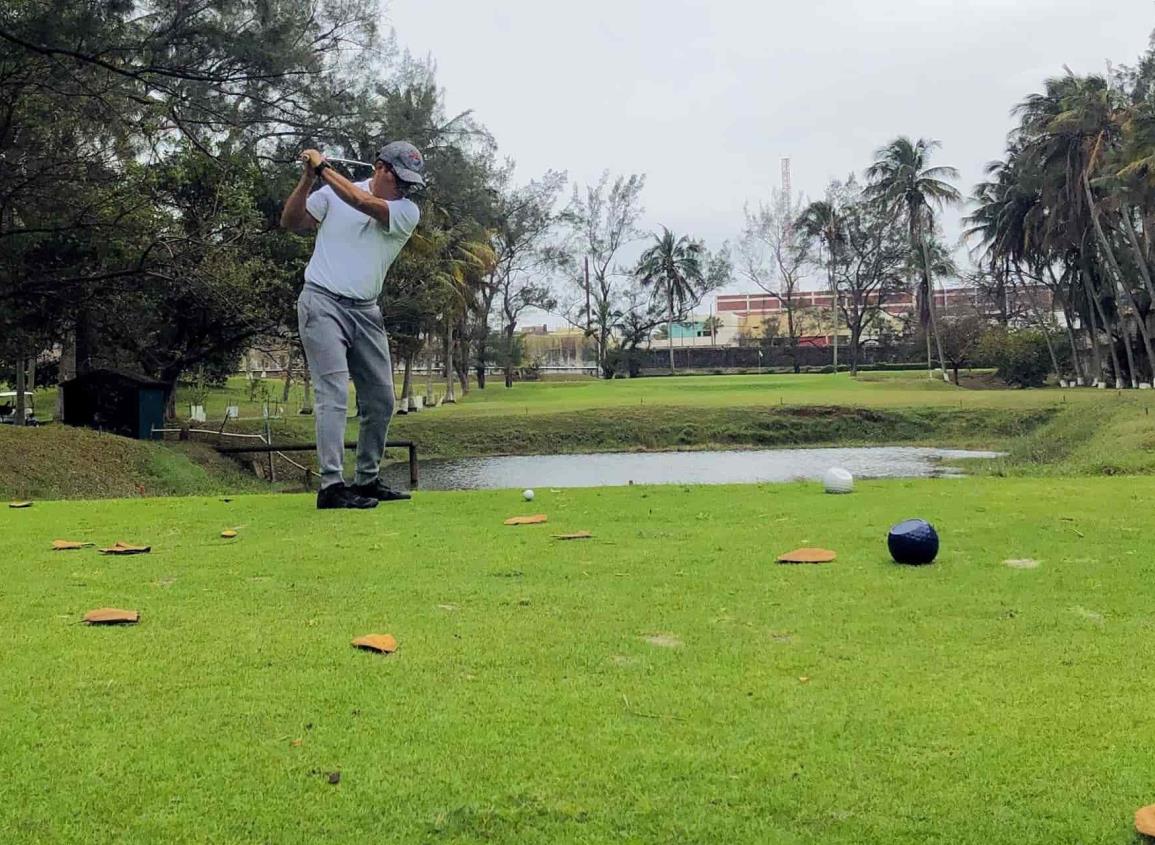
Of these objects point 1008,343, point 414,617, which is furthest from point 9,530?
point 1008,343

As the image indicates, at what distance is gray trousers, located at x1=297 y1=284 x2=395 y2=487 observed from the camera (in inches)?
300

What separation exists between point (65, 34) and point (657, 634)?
42.4ft

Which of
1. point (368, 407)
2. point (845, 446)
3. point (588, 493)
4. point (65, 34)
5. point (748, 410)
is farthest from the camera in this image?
point (748, 410)

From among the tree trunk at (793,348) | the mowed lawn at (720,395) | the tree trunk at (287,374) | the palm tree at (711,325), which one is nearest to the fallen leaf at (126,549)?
the mowed lawn at (720,395)

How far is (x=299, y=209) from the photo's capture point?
7.77m

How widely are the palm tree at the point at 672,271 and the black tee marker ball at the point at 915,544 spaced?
2636 inches

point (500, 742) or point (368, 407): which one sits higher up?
point (368, 407)

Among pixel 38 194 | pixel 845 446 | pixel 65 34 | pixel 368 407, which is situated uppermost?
pixel 65 34

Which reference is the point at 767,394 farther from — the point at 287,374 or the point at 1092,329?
the point at 287,374

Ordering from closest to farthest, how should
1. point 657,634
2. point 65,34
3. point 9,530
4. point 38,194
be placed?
point 657,634 → point 9,530 → point 65,34 → point 38,194

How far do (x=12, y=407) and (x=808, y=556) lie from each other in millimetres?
44343

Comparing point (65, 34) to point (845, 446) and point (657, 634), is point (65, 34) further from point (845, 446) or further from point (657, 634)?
point (845, 446)

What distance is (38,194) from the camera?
17.1 metres

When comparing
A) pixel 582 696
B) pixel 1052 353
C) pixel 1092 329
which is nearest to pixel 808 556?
pixel 582 696
